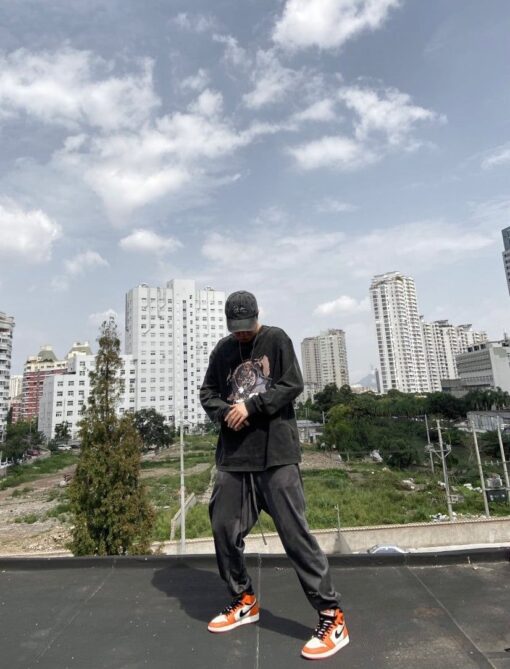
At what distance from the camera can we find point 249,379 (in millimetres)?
2090

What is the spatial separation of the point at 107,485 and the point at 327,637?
702 centimetres

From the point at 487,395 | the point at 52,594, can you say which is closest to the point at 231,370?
the point at 52,594

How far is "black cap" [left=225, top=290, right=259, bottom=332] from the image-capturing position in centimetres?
→ 204

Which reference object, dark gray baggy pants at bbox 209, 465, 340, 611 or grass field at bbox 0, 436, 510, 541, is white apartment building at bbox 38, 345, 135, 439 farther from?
dark gray baggy pants at bbox 209, 465, 340, 611

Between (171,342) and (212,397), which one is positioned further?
(171,342)

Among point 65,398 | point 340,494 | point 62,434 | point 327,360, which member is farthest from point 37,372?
point 340,494

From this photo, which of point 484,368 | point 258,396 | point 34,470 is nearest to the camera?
point 258,396

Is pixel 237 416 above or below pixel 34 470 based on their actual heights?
above

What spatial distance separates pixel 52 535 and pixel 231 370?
61.3 feet

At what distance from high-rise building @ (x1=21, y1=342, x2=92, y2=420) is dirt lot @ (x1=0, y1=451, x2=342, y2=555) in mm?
53563

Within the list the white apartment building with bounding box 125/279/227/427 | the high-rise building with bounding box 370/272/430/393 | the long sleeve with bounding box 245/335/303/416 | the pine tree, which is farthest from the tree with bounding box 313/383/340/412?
the long sleeve with bounding box 245/335/303/416

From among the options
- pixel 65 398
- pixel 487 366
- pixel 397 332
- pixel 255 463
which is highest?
pixel 397 332

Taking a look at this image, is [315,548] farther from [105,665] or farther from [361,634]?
[105,665]

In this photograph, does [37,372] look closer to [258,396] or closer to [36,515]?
[36,515]
